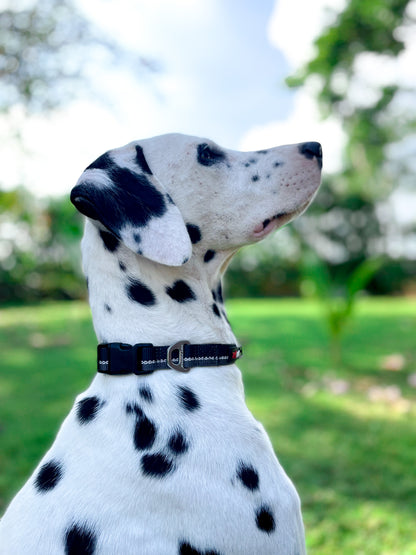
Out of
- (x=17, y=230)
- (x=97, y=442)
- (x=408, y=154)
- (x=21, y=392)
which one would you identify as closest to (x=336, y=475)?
(x=97, y=442)

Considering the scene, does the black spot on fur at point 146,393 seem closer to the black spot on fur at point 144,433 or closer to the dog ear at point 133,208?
the black spot on fur at point 144,433

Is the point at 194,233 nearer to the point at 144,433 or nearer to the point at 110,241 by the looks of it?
the point at 110,241

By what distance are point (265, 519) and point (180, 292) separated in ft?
2.69

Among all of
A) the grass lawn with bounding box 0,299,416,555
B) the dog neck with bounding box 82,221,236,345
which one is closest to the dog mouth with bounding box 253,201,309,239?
the dog neck with bounding box 82,221,236,345

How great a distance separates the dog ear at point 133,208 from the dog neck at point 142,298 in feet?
0.40

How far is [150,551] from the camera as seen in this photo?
1447 mm

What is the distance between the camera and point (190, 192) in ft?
6.66

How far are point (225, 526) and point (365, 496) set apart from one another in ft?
7.93

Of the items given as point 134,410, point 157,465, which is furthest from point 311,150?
point 157,465

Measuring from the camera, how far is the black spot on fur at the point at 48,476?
158 centimetres

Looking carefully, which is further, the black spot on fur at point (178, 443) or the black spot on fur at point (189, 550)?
the black spot on fur at point (178, 443)

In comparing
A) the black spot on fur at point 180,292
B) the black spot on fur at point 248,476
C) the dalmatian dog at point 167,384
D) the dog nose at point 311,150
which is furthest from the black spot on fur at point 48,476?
the dog nose at point 311,150

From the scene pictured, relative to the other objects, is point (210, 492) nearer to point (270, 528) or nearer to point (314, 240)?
point (270, 528)

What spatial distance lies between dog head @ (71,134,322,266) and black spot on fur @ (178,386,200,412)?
432 mm
